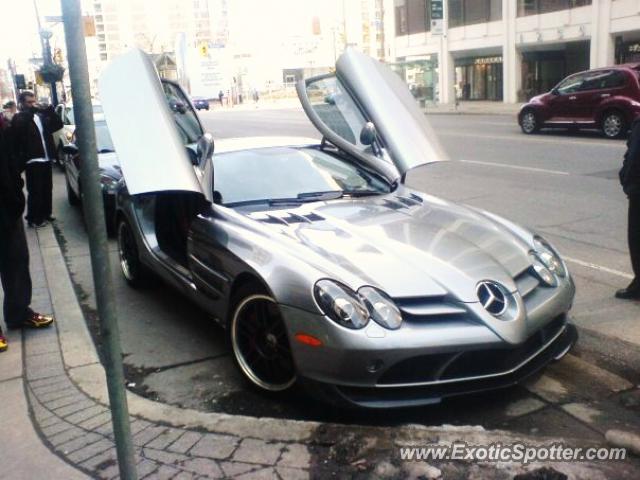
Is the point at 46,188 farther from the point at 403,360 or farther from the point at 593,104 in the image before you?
the point at 593,104

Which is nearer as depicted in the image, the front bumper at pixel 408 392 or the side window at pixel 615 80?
the front bumper at pixel 408 392

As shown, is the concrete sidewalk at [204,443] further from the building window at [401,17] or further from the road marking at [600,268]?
the building window at [401,17]

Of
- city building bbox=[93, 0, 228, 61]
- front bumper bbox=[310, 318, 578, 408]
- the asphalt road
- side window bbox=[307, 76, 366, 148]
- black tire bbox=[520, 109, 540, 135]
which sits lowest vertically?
the asphalt road

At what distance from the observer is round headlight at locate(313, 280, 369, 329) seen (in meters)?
3.20

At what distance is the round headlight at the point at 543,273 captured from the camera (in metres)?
3.77

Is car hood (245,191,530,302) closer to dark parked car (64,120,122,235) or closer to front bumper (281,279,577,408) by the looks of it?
front bumper (281,279,577,408)

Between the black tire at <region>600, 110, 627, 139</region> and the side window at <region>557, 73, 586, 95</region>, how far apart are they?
1.34 meters

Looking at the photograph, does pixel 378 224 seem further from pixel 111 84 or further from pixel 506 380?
pixel 111 84

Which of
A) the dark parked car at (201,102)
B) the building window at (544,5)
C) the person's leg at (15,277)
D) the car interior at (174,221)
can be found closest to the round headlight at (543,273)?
the car interior at (174,221)

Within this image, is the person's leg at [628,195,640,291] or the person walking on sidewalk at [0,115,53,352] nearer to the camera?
the person walking on sidewalk at [0,115,53,352]

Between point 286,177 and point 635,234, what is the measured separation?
2622 mm

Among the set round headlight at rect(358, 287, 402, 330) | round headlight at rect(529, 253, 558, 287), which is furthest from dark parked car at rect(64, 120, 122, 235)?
round headlight at rect(529, 253, 558, 287)

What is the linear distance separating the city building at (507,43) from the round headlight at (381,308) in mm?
27669

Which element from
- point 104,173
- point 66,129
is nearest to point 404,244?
point 104,173
